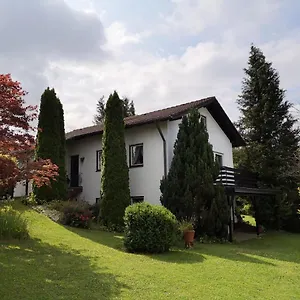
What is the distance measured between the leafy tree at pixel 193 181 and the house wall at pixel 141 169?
5.10ft

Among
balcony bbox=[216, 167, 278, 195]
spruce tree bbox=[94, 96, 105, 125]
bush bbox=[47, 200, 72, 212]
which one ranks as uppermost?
spruce tree bbox=[94, 96, 105, 125]

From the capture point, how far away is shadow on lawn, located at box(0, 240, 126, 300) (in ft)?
19.4

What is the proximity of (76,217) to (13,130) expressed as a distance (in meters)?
5.97

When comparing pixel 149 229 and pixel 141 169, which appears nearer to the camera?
pixel 149 229

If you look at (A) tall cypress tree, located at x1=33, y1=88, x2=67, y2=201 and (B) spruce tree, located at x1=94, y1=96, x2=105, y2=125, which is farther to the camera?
(B) spruce tree, located at x1=94, y1=96, x2=105, y2=125

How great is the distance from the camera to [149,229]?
10648mm

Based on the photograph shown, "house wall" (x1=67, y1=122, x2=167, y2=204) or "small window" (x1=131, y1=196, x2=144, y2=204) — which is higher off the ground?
"house wall" (x1=67, y1=122, x2=167, y2=204)

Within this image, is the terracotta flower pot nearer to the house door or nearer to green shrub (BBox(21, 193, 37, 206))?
green shrub (BBox(21, 193, 37, 206))

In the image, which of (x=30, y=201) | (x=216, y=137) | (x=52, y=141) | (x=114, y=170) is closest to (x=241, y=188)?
(x=216, y=137)

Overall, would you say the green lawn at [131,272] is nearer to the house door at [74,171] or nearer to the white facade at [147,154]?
the white facade at [147,154]

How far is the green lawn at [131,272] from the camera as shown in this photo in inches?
244

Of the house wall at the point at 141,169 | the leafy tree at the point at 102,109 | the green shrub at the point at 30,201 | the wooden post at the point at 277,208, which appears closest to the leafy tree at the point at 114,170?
the house wall at the point at 141,169

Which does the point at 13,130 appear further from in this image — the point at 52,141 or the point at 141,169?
the point at 141,169

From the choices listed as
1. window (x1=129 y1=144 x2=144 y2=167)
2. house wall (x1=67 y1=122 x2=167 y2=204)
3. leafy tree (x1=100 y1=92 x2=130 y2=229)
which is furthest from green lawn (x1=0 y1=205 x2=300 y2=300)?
window (x1=129 y1=144 x2=144 y2=167)
